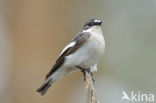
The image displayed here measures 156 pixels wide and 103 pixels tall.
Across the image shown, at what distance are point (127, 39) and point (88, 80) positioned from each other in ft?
16.1

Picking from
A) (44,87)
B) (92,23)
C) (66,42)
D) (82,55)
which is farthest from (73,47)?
(66,42)

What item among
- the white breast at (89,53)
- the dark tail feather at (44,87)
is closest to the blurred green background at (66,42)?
the dark tail feather at (44,87)

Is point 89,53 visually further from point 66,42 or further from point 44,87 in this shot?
point 66,42

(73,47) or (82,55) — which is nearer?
(82,55)

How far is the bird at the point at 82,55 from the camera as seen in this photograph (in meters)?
7.43

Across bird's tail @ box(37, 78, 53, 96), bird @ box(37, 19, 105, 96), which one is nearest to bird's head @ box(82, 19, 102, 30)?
bird @ box(37, 19, 105, 96)

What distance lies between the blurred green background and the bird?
1.30 metres

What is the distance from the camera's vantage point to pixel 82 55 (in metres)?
7.48

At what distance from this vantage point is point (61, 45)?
367 inches

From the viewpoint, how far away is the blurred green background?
909cm

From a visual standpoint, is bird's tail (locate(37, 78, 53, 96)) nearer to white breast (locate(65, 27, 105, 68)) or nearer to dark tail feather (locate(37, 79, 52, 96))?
dark tail feather (locate(37, 79, 52, 96))

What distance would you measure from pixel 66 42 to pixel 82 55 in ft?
6.34

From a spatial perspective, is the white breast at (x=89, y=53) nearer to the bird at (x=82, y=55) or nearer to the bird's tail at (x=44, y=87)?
the bird at (x=82, y=55)

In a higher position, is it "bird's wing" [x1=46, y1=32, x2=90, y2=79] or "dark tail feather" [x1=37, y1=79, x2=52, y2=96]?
"bird's wing" [x1=46, y1=32, x2=90, y2=79]
